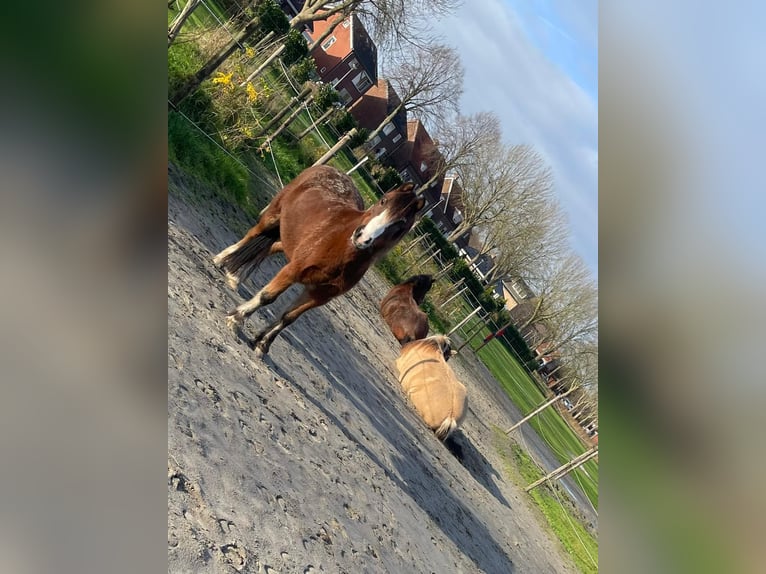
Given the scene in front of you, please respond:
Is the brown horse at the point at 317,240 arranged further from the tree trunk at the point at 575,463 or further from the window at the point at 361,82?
the window at the point at 361,82

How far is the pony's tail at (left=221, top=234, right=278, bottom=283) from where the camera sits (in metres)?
5.55

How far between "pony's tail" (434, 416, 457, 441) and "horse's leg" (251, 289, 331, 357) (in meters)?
5.06

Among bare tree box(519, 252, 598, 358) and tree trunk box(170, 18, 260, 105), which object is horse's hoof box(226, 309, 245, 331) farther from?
tree trunk box(170, 18, 260, 105)

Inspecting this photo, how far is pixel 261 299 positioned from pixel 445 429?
18.0 feet

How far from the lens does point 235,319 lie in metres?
4.66

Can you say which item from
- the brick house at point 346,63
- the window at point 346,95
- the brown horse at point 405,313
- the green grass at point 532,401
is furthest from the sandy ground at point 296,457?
the window at point 346,95

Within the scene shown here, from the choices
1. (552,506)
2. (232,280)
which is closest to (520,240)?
(552,506)

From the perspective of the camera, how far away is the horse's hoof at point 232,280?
5421mm

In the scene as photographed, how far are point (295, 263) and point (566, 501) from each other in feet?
42.3
